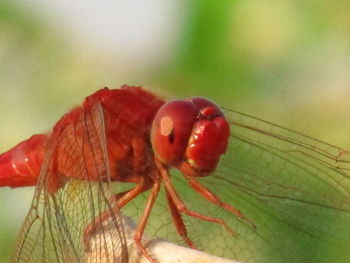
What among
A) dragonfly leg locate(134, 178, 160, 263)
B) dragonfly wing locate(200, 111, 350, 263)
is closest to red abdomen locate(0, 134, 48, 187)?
dragonfly leg locate(134, 178, 160, 263)

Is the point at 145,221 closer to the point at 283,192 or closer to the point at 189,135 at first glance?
the point at 189,135

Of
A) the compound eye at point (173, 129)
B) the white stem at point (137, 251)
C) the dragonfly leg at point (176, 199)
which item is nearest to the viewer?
the white stem at point (137, 251)

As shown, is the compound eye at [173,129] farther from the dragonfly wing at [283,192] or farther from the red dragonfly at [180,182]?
the dragonfly wing at [283,192]

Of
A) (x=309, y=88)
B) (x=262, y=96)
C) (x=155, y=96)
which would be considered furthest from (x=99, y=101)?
(x=309, y=88)

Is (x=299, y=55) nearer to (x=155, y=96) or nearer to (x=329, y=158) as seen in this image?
(x=329, y=158)

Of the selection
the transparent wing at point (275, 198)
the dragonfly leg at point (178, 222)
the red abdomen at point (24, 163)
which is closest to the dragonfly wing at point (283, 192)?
the transparent wing at point (275, 198)

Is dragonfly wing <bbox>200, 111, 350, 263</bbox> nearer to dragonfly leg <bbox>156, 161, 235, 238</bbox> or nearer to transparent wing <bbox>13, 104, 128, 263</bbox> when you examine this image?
dragonfly leg <bbox>156, 161, 235, 238</bbox>
